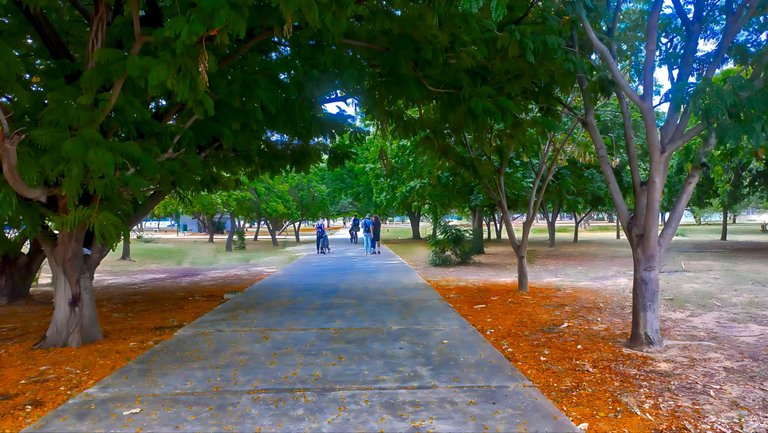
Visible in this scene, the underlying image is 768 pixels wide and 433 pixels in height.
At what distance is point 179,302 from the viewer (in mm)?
10945

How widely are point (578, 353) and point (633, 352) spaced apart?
652 millimetres

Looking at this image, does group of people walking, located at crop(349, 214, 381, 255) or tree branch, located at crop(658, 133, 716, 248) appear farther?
group of people walking, located at crop(349, 214, 381, 255)

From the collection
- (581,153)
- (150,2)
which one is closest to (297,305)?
(150,2)

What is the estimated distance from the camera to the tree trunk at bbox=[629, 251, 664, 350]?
6469 mm

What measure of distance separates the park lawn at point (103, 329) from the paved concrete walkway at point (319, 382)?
0.35 meters

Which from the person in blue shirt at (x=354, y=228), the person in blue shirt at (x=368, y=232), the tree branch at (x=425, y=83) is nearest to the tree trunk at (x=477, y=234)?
the person in blue shirt at (x=368, y=232)

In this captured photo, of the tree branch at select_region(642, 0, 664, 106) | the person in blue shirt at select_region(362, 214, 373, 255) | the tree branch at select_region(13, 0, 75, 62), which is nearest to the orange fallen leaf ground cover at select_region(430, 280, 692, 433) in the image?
the tree branch at select_region(642, 0, 664, 106)

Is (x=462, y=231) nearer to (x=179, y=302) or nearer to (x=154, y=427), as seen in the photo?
(x=179, y=302)

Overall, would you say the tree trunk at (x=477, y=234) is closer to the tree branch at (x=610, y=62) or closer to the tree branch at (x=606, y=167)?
the tree branch at (x=606, y=167)

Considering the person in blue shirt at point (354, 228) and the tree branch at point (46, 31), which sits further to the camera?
the person in blue shirt at point (354, 228)

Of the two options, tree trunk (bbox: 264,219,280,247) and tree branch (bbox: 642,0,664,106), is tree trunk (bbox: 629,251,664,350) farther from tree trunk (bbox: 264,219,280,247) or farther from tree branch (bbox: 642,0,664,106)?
tree trunk (bbox: 264,219,280,247)

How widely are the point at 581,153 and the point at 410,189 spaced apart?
1097cm

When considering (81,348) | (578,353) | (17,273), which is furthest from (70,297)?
(578,353)

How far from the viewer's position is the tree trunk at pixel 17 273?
36.8 ft
